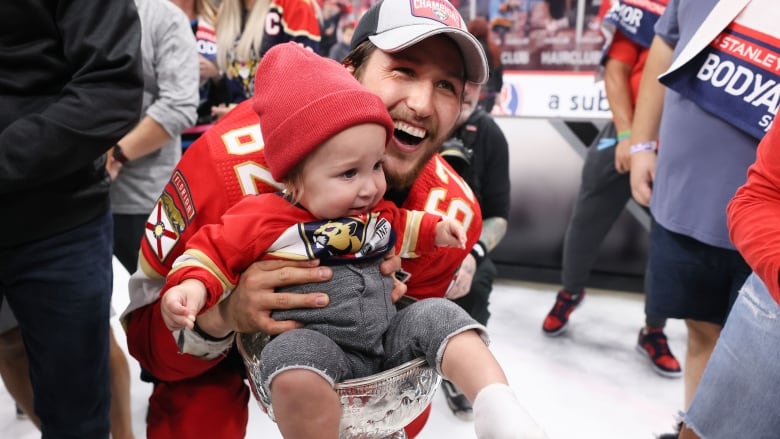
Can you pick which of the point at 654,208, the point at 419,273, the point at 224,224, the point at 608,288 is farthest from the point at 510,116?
the point at 224,224

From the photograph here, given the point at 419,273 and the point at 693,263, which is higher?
the point at 419,273

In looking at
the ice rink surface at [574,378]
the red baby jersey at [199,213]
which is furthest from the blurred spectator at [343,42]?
the red baby jersey at [199,213]

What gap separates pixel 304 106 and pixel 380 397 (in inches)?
15.4

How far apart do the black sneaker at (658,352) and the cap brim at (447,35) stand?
1896 mm

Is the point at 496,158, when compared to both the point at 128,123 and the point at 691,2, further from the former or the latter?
the point at 128,123

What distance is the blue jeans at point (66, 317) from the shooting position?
1188mm

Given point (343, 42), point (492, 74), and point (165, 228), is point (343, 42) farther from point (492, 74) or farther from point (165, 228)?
point (165, 228)

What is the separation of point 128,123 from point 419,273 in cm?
64

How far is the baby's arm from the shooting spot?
2.41 ft

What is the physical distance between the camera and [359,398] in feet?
→ 2.50

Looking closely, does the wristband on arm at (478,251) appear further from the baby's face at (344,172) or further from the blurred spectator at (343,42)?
the blurred spectator at (343,42)

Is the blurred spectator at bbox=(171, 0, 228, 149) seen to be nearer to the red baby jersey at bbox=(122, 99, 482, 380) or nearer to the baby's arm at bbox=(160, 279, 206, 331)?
the red baby jersey at bbox=(122, 99, 482, 380)

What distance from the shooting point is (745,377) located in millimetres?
1032

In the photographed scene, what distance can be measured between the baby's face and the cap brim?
180mm
